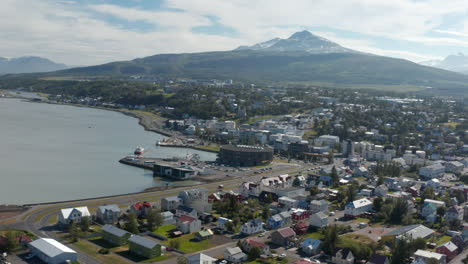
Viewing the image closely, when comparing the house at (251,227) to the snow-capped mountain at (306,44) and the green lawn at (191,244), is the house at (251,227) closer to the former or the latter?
the green lawn at (191,244)

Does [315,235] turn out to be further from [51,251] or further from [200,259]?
[51,251]

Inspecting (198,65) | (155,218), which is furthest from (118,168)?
(198,65)

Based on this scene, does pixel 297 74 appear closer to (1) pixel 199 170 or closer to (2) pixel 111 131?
(2) pixel 111 131

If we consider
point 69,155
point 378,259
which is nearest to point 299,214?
point 378,259

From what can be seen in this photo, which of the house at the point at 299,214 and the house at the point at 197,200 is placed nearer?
the house at the point at 299,214

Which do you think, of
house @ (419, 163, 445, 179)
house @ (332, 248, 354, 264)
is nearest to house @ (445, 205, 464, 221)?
house @ (332, 248, 354, 264)

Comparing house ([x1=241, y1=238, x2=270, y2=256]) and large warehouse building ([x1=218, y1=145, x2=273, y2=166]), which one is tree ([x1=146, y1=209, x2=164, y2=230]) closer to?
house ([x1=241, y1=238, x2=270, y2=256])

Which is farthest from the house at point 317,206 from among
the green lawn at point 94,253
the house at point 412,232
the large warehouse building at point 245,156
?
the large warehouse building at point 245,156
